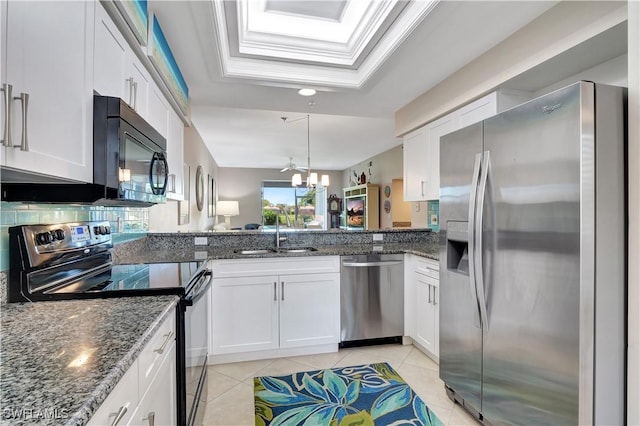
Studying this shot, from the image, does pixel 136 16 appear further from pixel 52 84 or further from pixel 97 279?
pixel 97 279

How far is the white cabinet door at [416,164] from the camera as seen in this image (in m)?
3.19

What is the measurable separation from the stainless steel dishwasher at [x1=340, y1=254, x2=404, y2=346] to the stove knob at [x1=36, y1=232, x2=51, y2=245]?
1.98 meters

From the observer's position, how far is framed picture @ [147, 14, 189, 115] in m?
1.80

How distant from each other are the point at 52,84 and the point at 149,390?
0.99 m

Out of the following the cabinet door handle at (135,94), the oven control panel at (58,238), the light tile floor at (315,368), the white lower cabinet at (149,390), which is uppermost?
the cabinet door handle at (135,94)

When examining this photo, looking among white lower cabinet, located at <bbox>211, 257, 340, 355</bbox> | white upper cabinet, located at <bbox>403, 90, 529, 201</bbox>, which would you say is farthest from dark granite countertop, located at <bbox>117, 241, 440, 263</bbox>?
white upper cabinet, located at <bbox>403, 90, 529, 201</bbox>

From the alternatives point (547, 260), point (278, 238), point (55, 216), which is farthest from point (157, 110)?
point (547, 260)

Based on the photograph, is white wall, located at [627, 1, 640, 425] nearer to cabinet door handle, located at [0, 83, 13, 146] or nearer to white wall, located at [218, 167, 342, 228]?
cabinet door handle, located at [0, 83, 13, 146]

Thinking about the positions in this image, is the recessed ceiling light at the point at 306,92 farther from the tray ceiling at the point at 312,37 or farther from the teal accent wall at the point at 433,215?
the teal accent wall at the point at 433,215

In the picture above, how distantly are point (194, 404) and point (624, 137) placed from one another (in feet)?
7.14

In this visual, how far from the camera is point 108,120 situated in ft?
4.16

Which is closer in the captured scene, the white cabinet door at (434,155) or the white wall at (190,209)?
the white cabinet door at (434,155)

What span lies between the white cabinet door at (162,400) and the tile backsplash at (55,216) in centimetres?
68

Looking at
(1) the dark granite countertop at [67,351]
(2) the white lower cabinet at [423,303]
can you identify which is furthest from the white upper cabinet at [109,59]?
(2) the white lower cabinet at [423,303]
